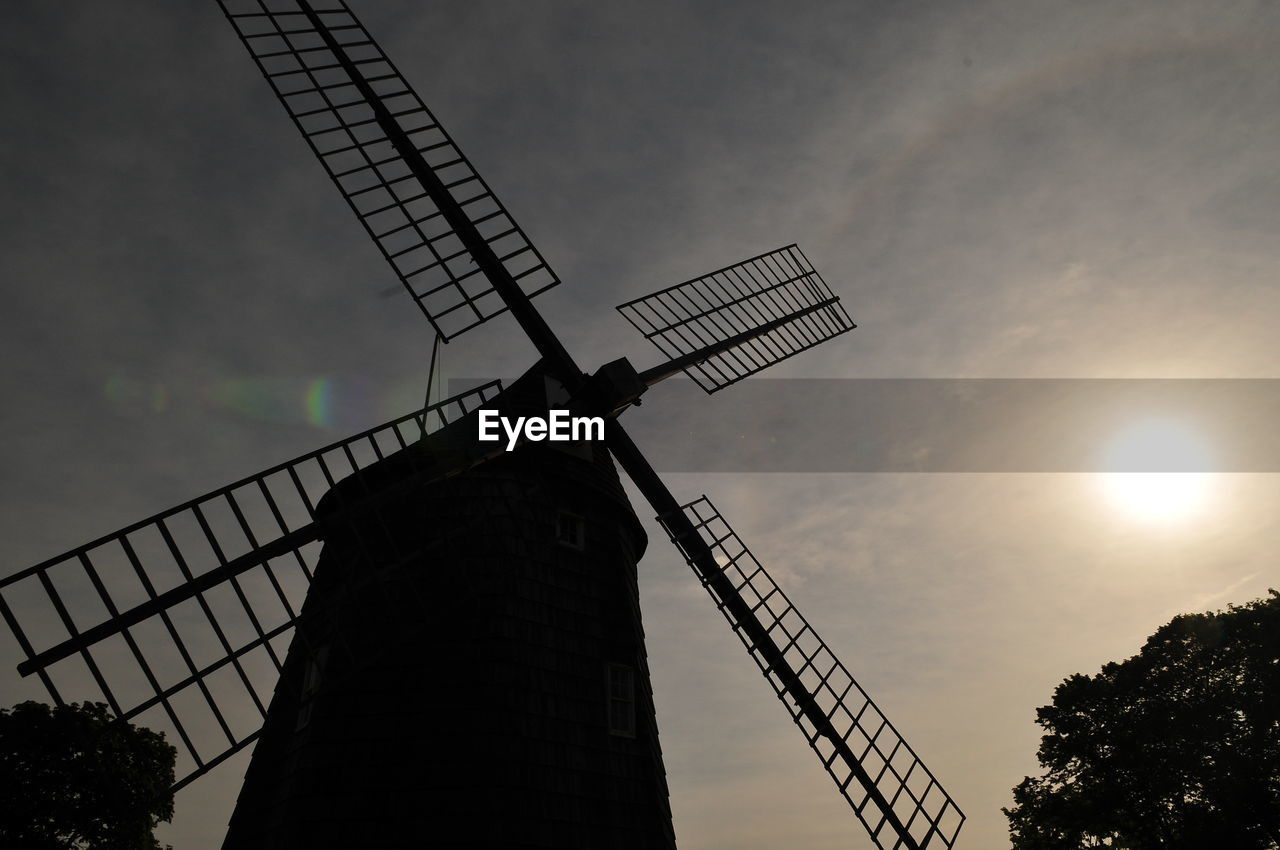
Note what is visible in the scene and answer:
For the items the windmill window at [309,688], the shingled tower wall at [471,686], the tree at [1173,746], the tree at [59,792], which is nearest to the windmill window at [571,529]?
the shingled tower wall at [471,686]

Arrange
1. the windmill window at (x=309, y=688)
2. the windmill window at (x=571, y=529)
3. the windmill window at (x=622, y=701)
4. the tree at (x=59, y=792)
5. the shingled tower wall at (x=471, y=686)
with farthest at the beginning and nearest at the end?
1. the tree at (x=59, y=792)
2. the windmill window at (x=571, y=529)
3. the windmill window at (x=622, y=701)
4. the windmill window at (x=309, y=688)
5. the shingled tower wall at (x=471, y=686)

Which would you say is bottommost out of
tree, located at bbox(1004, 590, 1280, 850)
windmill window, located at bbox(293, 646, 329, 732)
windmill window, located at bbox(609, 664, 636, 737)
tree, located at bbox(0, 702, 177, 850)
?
tree, located at bbox(1004, 590, 1280, 850)

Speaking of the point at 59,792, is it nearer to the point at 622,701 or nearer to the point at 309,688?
the point at 309,688

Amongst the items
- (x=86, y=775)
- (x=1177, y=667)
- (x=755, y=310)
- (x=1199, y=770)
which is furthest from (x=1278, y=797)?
(x=86, y=775)

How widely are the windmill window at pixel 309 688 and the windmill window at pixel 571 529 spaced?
3.88m

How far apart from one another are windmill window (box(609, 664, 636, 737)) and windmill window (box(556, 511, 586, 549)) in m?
2.04

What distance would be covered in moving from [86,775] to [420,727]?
3.47 metres

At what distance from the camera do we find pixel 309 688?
34.8 feet

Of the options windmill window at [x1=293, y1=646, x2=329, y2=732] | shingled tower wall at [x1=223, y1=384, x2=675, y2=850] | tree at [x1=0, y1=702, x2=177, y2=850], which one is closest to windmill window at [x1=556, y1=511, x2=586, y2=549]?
shingled tower wall at [x1=223, y1=384, x2=675, y2=850]

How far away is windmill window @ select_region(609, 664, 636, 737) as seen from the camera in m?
10.8

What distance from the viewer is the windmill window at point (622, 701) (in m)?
10.8

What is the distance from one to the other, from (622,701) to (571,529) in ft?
9.31

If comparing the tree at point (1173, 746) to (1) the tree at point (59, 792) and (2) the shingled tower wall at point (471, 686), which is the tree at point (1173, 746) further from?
(1) the tree at point (59, 792)

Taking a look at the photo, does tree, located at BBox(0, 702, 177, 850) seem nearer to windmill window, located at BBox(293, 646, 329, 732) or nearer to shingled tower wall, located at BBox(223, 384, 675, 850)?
windmill window, located at BBox(293, 646, 329, 732)
